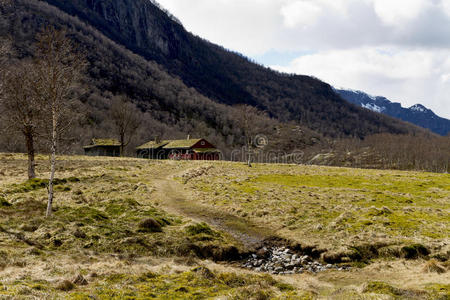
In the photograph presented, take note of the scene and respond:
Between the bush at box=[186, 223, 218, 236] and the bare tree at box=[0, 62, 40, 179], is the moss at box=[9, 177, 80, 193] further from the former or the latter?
the bush at box=[186, 223, 218, 236]

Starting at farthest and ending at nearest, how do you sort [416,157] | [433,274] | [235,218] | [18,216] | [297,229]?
[416,157] → [235,218] → [297,229] → [18,216] → [433,274]

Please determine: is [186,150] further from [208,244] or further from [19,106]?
[208,244]

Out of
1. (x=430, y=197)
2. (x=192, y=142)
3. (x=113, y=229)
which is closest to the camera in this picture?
(x=113, y=229)

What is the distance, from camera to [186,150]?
9481 cm

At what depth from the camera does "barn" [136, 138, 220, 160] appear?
93.1 meters

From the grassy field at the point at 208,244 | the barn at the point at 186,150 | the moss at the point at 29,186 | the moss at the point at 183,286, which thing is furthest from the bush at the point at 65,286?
the barn at the point at 186,150

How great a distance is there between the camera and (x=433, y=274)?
40.9 feet

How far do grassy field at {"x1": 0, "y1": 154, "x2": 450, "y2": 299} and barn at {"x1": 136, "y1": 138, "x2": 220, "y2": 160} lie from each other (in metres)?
61.9

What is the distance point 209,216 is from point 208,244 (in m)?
7.15

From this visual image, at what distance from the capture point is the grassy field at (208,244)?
9.58 m

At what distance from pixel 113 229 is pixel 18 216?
6480 mm

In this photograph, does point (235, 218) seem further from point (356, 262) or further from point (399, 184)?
point (399, 184)

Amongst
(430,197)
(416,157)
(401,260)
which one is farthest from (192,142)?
(416,157)

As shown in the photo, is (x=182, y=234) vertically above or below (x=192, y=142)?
below
